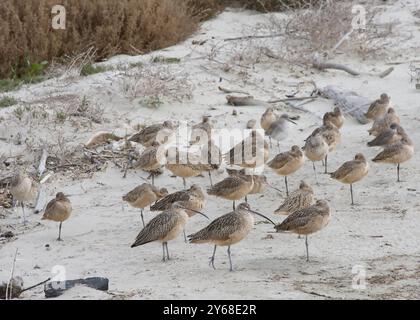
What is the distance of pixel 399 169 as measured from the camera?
12.2 m

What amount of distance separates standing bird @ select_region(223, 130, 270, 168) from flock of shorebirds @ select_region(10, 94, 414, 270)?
0.5 inches

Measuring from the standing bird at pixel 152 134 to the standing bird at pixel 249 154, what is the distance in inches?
37.1

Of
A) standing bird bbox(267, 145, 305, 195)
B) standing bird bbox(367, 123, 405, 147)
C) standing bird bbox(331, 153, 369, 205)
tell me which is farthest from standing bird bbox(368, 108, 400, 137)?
standing bird bbox(331, 153, 369, 205)

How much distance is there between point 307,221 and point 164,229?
4.50 ft

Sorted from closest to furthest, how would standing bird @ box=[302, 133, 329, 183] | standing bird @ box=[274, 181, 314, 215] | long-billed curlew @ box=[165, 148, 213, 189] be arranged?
standing bird @ box=[274, 181, 314, 215] → long-billed curlew @ box=[165, 148, 213, 189] → standing bird @ box=[302, 133, 329, 183]

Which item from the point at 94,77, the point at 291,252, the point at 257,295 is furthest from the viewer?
the point at 94,77

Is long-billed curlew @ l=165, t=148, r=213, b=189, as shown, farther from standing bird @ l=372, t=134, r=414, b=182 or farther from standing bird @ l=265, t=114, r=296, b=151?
standing bird @ l=372, t=134, r=414, b=182

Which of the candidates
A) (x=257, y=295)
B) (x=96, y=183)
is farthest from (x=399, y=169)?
(x=257, y=295)

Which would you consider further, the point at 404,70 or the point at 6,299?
the point at 404,70

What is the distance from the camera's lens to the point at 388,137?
1265cm

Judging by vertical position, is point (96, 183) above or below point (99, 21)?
below

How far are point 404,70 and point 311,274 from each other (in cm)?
897

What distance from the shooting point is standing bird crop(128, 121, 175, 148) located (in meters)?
13.0

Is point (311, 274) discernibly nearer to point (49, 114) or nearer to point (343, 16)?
point (49, 114)
